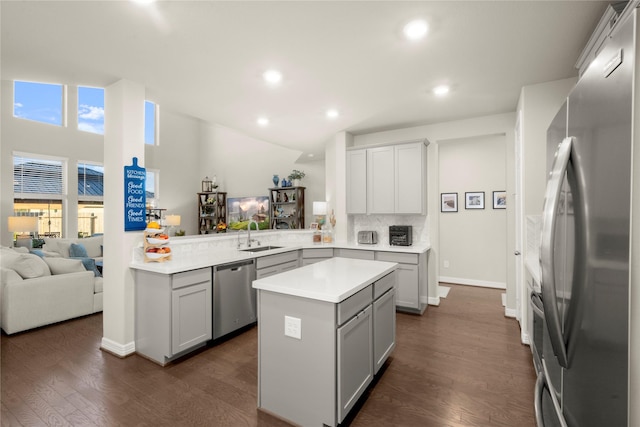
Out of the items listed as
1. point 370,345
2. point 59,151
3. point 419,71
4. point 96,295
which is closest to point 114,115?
point 96,295

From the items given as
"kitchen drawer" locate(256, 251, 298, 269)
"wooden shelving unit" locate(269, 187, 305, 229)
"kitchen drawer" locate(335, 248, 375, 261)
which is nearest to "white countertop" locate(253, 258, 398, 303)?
"kitchen drawer" locate(256, 251, 298, 269)

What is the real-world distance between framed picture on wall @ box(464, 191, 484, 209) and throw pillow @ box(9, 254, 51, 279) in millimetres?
6522

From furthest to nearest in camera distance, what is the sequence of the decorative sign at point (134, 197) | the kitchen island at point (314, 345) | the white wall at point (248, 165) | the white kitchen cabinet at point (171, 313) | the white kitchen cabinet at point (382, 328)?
the white wall at point (248, 165), the decorative sign at point (134, 197), the white kitchen cabinet at point (171, 313), the white kitchen cabinet at point (382, 328), the kitchen island at point (314, 345)

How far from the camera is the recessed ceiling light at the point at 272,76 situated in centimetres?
283

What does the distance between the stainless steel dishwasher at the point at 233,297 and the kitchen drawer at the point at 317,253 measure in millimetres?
1115

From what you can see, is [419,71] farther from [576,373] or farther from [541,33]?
[576,373]

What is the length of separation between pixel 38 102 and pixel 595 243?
9.19 metres

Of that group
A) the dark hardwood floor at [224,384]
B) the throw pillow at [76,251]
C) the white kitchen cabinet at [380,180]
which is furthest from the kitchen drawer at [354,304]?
the throw pillow at [76,251]

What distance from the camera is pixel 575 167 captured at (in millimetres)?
856

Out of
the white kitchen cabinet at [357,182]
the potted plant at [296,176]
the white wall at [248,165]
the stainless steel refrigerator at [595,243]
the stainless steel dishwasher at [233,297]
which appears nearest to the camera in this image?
the stainless steel refrigerator at [595,243]

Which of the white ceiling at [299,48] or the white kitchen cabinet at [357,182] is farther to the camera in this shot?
the white kitchen cabinet at [357,182]

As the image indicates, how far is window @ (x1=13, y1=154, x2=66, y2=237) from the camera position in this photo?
6.23 m

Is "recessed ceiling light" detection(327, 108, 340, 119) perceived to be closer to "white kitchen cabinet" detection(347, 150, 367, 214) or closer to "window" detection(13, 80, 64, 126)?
"white kitchen cabinet" detection(347, 150, 367, 214)

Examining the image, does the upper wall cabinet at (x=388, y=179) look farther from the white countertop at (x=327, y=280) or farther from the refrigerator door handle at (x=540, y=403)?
the refrigerator door handle at (x=540, y=403)
